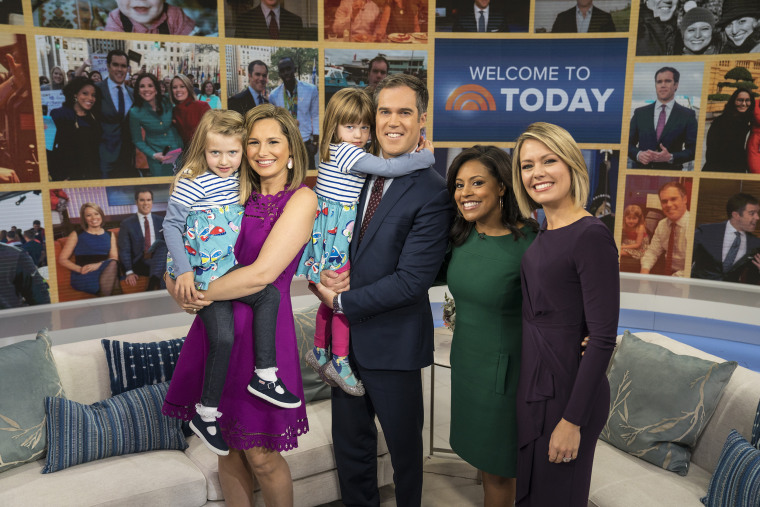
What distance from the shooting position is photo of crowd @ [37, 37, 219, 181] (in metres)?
5.31

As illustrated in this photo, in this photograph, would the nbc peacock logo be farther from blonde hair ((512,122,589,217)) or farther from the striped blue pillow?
the striped blue pillow

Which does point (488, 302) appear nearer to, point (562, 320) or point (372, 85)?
point (562, 320)

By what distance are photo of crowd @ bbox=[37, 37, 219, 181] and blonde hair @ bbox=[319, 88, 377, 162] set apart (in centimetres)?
336

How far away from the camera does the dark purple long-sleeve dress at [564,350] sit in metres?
2.11

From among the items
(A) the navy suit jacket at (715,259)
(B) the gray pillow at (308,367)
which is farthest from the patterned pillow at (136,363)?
(A) the navy suit jacket at (715,259)

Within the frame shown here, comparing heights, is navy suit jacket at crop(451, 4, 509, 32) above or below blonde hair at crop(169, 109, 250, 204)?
above

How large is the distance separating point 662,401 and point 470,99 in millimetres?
4451

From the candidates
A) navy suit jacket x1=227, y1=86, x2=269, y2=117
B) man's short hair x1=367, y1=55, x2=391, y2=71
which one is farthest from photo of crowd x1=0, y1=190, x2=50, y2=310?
man's short hair x1=367, y1=55, x2=391, y2=71

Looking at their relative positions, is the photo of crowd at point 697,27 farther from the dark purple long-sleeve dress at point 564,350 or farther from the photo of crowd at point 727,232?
the dark purple long-sleeve dress at point 564,350

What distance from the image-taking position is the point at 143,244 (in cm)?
587

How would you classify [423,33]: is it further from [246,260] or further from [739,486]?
[739,486]

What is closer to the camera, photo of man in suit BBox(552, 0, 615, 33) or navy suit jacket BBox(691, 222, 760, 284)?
navy suit jacket BBox(691, 222, 760, 284)

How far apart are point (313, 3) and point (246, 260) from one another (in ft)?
14.5

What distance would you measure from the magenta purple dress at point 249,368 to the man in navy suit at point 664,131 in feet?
17.1
